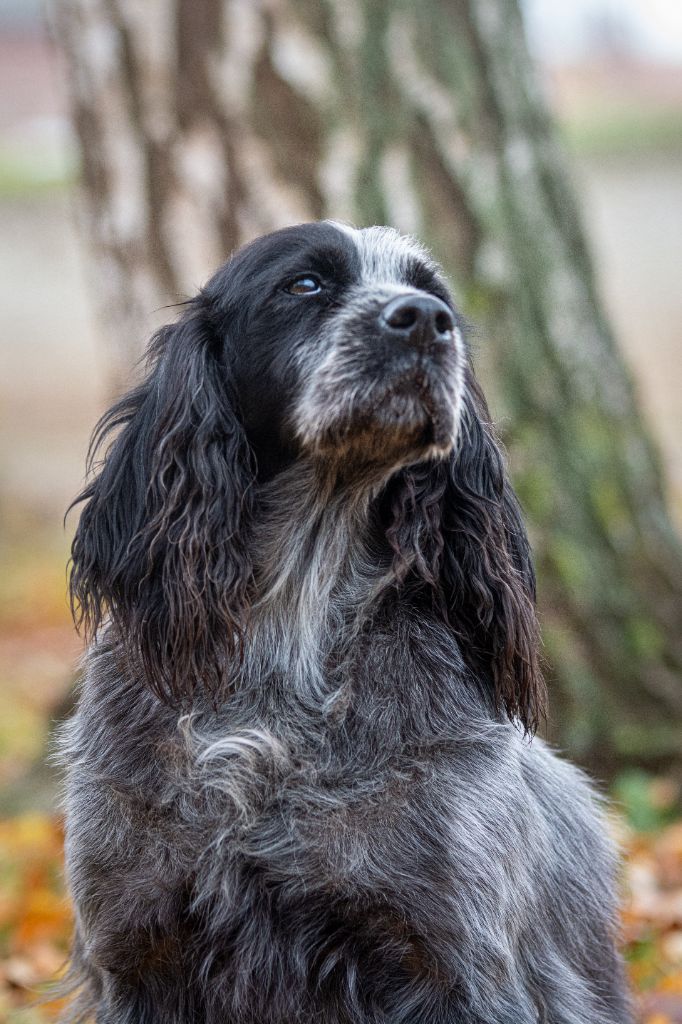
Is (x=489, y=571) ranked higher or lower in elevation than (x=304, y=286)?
lower

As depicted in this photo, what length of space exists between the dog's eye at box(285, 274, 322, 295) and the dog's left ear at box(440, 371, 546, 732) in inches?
20.2

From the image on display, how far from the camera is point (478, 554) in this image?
11.5 feet

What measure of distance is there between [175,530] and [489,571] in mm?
825

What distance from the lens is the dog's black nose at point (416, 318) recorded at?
3188 mm

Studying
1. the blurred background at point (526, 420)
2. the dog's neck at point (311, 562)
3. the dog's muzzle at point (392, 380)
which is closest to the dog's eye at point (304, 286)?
the dog's muzzle at point (392, 380)

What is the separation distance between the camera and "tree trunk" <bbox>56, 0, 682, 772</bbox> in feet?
16.8

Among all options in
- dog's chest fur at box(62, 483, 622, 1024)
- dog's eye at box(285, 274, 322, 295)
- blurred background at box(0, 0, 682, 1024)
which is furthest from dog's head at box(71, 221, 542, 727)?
blurred background at box(0, 0, 682, 1024)

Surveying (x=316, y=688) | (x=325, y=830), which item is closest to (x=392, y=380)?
(x=316, y=688)

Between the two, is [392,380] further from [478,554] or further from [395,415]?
[478,554]

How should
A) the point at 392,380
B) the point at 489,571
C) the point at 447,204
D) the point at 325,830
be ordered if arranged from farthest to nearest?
the point at 447,204 → the point at 489,571 → the point at 392,380 → the point at 325,830

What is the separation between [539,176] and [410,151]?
0.63 m

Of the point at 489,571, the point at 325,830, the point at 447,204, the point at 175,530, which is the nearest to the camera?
the point at 325,830

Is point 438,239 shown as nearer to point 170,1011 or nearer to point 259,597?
point 259,597

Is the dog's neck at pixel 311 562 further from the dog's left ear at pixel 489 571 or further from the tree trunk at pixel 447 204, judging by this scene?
the tree trunk at pixel 447 204
